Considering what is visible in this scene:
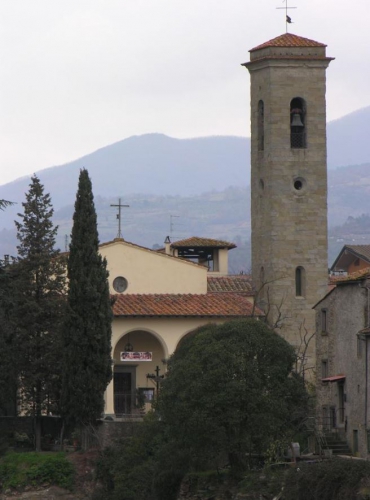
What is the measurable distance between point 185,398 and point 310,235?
2531 cm

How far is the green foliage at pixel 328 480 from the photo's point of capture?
46.3 metres

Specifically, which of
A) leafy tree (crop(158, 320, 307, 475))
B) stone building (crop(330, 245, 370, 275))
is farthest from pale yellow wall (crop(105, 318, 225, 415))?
stone building (crop(330, 245, 370, 275))

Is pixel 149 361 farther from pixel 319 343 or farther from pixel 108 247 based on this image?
pixel 319 343

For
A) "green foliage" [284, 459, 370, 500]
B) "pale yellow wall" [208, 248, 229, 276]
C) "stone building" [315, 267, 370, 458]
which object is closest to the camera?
"green foliage" [284, 459, 370, 500]

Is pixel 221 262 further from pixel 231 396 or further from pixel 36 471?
pixel 231 396

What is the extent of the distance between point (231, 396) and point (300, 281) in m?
24.9

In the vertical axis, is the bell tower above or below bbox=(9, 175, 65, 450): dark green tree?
above

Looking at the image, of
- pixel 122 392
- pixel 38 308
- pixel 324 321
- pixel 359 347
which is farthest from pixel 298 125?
pixel 359 347

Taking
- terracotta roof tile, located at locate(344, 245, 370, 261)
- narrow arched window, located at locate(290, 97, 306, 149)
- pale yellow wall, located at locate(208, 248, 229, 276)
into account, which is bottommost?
pale yellow wall, located at locate(208, 248, 229, 276)

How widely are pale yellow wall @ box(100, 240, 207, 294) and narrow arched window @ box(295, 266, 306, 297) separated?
413 centimetres

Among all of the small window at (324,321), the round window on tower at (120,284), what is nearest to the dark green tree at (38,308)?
the round window on tower at (120,284)

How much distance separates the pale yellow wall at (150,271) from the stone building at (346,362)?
15161 mm

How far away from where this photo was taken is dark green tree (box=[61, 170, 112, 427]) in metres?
64.4

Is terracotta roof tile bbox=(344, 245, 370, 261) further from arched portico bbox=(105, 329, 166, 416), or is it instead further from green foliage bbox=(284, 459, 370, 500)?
green foliage bbox=(284, 459, 370, 500)
